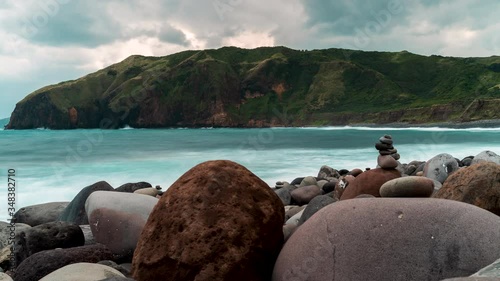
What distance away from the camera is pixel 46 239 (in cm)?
674

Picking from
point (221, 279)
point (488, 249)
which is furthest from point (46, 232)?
point (488, 249)

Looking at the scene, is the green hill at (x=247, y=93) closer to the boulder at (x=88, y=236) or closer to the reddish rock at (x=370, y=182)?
the reddish rock at (x=370, y=182)

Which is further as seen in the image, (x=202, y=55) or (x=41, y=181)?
(x=202, y=55)

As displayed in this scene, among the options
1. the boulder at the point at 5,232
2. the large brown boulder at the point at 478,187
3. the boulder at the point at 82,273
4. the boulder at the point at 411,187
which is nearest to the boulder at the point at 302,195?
the large brown boulder at the point at 478,187

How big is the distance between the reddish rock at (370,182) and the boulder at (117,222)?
11.8ft

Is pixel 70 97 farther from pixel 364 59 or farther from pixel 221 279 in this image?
pixel 221 279

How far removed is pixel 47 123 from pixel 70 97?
33.5 feet

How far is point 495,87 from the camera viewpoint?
119062 mm

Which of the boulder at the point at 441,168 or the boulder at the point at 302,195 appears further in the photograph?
the boulder at the point at 441,168

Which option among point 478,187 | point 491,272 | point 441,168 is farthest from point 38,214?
point 441,168

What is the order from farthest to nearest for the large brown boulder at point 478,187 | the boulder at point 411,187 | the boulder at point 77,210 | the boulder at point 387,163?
the boulder at point 77,210 → the boulder at point 387,163 → the large brown boulder at point 478,187 → the boulder at point 411,187

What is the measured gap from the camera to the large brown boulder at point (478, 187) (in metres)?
6.56

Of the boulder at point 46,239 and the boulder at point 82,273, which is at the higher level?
the boulder at point 82,273

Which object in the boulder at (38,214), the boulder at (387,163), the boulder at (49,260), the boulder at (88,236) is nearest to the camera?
the boulder at (49,260)
